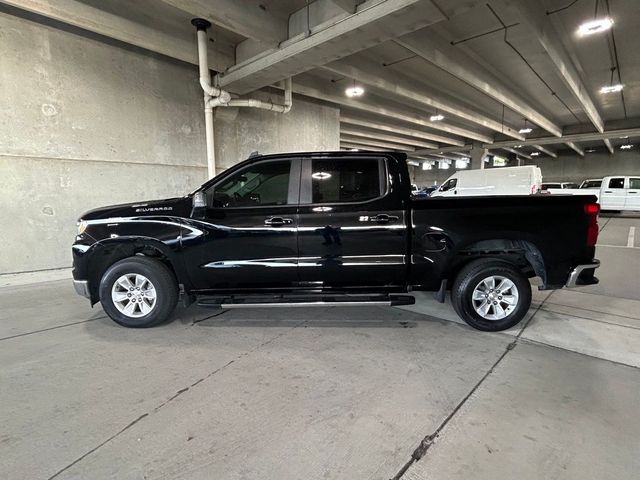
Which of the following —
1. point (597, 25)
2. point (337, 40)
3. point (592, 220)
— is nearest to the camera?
point (592, 220)

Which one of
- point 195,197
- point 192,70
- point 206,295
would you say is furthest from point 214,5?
point 206,295

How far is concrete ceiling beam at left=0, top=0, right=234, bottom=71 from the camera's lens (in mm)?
5168

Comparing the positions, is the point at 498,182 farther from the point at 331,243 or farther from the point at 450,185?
the point at 331,243

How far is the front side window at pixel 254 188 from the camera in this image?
11.7 ft

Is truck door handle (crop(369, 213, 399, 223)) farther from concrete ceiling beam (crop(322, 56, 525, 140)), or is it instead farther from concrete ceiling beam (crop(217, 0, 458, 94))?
concrete ceiling beam (crop(322, 56, 525, 140))

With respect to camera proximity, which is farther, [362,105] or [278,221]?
[362,105]

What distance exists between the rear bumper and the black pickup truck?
0.01m

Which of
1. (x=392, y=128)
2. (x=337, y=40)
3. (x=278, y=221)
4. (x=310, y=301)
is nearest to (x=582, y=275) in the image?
(x=310, y=301)

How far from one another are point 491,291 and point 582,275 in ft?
2.97

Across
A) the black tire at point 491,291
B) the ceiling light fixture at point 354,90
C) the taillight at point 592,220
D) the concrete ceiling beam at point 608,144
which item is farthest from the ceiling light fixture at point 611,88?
the black tire at point 491,291

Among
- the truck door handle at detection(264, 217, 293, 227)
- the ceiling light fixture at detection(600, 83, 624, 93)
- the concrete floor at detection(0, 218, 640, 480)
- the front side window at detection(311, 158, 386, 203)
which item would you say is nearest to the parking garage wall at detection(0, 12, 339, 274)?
the concrete floor at detection(0, 218, 640, 480)

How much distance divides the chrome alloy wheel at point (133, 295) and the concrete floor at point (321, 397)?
0.78ft

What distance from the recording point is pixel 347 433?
6.73 ft

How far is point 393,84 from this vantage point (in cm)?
972
